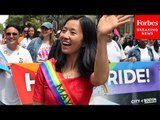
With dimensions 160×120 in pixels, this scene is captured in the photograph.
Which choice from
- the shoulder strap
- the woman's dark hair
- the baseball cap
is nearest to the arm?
the woman's dark hair

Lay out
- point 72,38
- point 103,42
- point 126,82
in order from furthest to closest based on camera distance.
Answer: point 126,82, point 72,38, point 103,42

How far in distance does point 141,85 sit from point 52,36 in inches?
53.8

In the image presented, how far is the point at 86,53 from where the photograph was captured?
229 cm

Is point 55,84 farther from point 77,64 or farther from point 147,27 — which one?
point 147,27

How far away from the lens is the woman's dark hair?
228 centimetres

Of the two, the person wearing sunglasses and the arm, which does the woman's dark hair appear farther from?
the person wearing sunglasses

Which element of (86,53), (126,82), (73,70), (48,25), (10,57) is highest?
(48,25)

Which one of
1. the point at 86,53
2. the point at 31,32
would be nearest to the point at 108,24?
the point at 86,53

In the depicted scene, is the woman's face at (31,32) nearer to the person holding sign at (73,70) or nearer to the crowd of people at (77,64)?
the crowd of people at (77,64)

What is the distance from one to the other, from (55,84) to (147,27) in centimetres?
270

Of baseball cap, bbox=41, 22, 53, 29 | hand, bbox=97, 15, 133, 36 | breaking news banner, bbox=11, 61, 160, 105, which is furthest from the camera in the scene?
breaking news banner, bbox=11, 61, 160, 105

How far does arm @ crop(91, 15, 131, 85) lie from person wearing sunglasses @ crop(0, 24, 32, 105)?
260 cm

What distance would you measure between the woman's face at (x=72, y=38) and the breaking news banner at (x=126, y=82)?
2229 mm
